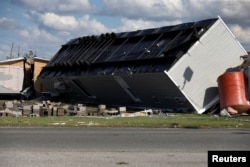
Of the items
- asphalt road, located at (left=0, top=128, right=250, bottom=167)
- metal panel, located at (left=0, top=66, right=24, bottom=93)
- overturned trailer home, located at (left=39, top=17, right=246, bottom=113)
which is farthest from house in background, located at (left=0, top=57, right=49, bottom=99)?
asphalt road, located at (left=0, top=128, right=250, bottom=167)

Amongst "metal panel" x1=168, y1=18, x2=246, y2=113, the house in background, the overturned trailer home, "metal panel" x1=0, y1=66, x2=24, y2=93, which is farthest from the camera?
the house in background

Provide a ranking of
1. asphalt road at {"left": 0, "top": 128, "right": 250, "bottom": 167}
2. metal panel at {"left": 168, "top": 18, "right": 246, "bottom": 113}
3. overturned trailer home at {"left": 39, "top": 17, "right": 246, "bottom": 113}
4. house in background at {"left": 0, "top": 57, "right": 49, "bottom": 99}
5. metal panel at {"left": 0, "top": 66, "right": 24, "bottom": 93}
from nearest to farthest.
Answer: asphalt road at {"left": 0, "top": 128, "right": 250, "bottom": 167} < metal panel at {"left": 168, "top": 18, "right": 246, "bottom": 113} < overturned trailer home at {"left": 39, "top": 17, "right": 246, "bottom": 113} < metal panel at {"left": 0, "top": 66, "right": 24, "bottom": 93} < house in background at {"left": 0, "top": 57, "right": 49, "bottom": 99}

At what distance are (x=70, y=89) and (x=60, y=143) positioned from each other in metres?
34.8

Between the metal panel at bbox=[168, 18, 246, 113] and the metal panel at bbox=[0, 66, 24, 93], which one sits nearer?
the metal panel at bbox=[168, 18, 246, 113]

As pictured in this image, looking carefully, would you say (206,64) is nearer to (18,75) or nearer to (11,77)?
(11,77)

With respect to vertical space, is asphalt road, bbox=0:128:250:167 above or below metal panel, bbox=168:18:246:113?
below

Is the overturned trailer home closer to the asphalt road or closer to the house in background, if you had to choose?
the house in background

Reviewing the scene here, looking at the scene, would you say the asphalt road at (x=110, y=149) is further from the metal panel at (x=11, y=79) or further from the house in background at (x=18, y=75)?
the house in background at (x=18, y=75)

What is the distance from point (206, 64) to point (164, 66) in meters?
3.54

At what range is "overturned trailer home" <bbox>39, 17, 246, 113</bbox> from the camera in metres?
34.7

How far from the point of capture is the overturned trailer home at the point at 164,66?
34.7m

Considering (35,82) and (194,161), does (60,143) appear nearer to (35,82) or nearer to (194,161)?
(194,161)

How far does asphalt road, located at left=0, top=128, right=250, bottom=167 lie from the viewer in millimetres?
10828

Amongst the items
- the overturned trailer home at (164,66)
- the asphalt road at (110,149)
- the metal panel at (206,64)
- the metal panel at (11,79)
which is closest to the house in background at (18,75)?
the metal panel at (11,79)
